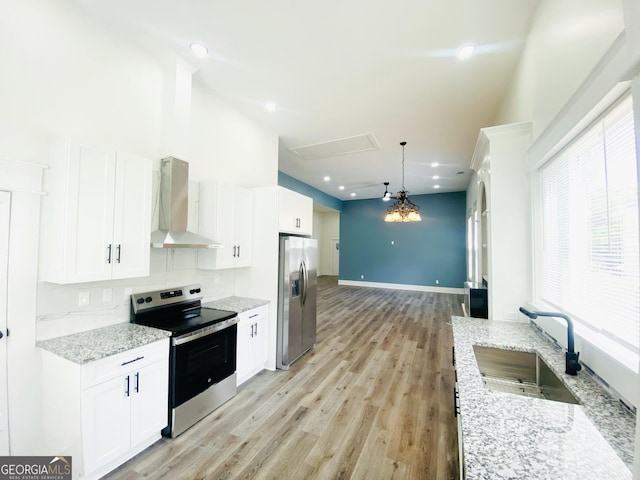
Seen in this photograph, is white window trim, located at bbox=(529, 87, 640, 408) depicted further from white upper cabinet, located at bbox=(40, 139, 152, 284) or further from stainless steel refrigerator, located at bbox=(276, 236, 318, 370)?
white upper cabinet, located at bbox=(40, 139, 152, 284)

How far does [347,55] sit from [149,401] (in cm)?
346

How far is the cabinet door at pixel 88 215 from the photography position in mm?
1790

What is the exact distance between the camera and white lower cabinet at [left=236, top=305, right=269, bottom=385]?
9.48ft

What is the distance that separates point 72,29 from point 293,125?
249 cm

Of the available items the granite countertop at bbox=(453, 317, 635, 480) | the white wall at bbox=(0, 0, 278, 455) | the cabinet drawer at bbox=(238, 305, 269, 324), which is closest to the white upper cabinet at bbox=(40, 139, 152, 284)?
the white wall at bbox=(0, 0, 278, 455)

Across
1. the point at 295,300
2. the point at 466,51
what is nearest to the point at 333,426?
the point at 295,300

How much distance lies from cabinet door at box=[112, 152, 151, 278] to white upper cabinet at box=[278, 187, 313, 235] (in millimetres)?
1510

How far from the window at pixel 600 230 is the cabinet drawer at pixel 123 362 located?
2760 mm

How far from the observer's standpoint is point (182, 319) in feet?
8.14

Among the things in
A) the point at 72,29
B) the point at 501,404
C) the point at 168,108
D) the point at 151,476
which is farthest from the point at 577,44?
the point at 151,476

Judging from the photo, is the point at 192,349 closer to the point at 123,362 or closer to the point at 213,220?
the point at 123,362

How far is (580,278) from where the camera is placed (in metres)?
1.60

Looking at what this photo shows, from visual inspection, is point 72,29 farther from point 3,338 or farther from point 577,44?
point 577,44

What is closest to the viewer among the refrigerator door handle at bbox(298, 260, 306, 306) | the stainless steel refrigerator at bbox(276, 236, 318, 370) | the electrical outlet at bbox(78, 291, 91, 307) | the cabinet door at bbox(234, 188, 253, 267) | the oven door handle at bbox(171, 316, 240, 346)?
the electrical outlet at bbox(78, 291, 91, 307)
